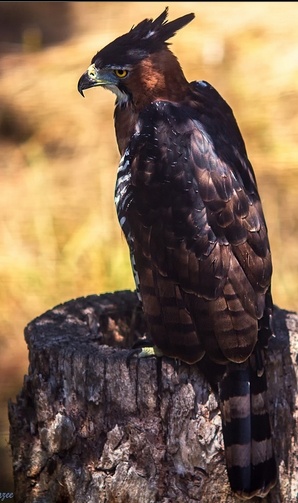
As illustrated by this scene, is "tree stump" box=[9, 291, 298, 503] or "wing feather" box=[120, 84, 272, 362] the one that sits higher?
"wing feather" box=[120, 84, 272, 362]

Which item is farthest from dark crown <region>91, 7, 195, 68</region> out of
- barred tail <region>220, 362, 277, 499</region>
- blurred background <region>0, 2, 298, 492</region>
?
blurred background <region>0, 2, 298, 492</region>

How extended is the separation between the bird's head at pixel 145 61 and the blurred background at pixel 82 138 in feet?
7.18

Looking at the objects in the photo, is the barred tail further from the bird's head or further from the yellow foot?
the bird's head

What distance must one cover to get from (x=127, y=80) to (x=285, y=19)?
761 cm

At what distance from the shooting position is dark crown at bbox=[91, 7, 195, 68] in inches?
174

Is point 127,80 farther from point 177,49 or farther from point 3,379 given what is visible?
point 177,49

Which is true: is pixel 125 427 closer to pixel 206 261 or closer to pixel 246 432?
pixel 246 432

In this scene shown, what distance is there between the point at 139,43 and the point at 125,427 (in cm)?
164

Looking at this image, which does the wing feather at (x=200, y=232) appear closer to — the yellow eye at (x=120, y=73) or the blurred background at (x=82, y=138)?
the yellow eye at (x=120, y=73)

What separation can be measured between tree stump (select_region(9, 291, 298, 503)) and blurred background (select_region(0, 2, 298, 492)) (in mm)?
988

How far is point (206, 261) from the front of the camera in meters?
4.10

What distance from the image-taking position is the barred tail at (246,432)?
4.06 m

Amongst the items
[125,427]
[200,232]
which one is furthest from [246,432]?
[200,232]

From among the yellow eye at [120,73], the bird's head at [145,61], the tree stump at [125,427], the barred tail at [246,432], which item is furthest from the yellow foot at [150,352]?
the yellow eye at [120,73]
